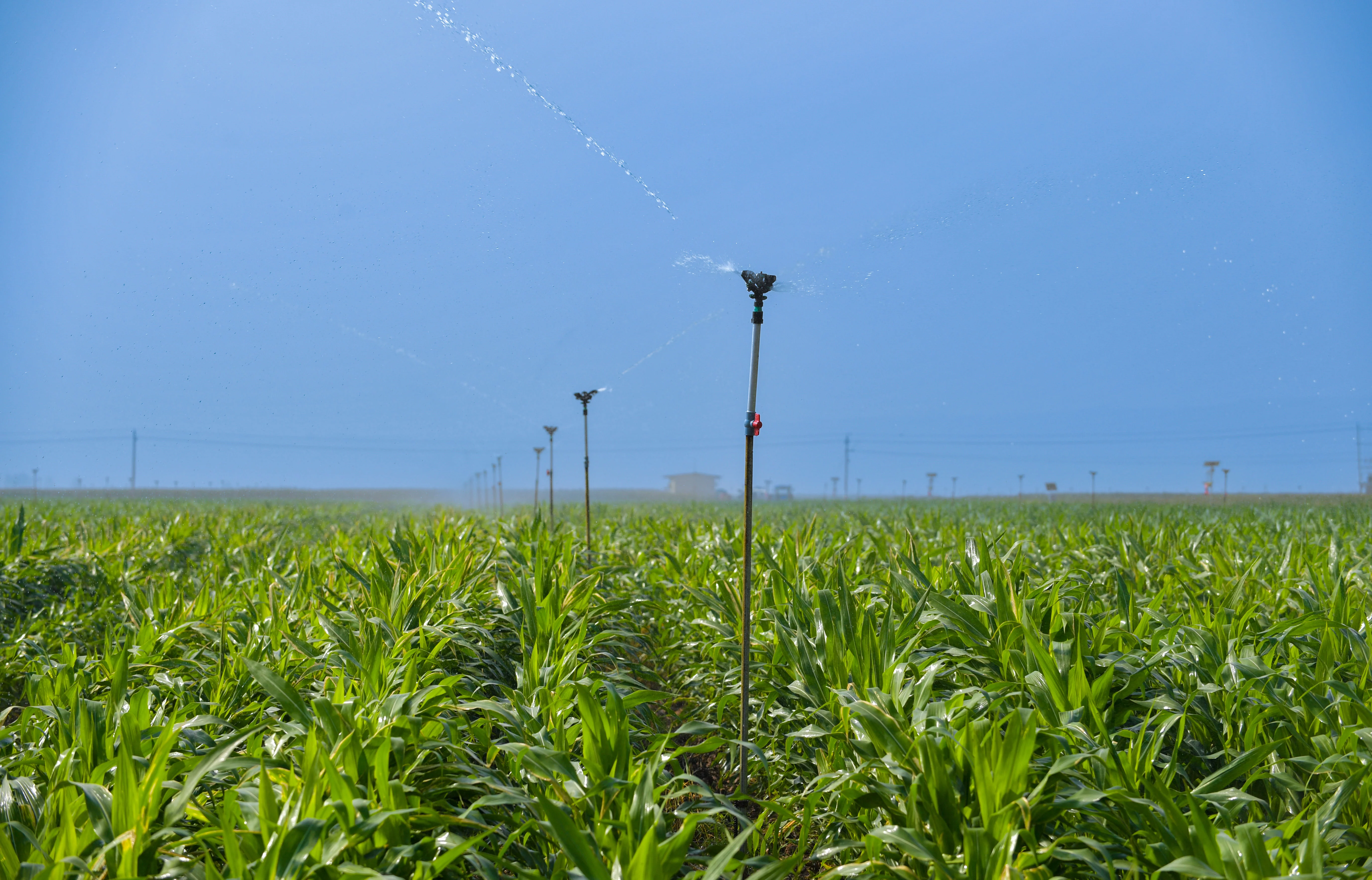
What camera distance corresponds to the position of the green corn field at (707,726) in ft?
6.00

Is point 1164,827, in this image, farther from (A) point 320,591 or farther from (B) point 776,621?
(A) point 320,591

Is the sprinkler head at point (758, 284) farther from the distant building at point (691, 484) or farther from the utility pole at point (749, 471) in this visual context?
the distant building at point (691, 484)

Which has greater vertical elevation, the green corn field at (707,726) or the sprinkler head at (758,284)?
the sprinkler head at (758,284)

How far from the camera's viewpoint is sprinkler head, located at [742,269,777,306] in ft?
9.25

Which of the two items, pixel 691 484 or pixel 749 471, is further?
pixel 691 484

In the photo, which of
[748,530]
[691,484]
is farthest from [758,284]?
[691,484]

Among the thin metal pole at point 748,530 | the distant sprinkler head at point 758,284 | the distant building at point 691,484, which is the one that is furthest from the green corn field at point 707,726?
the distant building at point 691,484

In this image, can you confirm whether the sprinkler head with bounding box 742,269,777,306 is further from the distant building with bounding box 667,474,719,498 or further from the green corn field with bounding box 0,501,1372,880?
the distant building with bounding box 667,474,719,498

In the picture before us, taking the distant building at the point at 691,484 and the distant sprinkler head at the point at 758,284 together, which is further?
the distant building at the point at 691,484

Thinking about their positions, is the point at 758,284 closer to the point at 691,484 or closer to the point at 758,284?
the point at 758,284

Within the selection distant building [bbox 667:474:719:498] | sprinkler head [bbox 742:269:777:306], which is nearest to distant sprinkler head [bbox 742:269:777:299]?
sprinkler head [bbox 742:269:777:306]

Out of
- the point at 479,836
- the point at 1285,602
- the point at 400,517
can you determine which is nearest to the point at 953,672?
the point at 479,836

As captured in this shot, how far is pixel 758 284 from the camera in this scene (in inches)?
111

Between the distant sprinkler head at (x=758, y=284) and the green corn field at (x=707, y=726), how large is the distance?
147cm
